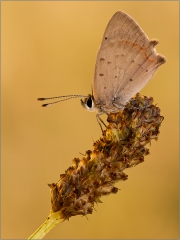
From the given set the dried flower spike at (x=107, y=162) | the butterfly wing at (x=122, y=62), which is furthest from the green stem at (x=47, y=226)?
the butterfly wing at (x=122, y=62)

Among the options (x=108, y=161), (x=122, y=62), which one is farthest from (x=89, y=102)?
(x=108, y=161)

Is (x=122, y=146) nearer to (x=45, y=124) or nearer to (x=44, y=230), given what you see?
(x=44, y=230)

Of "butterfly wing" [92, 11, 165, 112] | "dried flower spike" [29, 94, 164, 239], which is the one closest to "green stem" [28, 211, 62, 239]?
"dried flower spike" [29, 94, 164, 239]

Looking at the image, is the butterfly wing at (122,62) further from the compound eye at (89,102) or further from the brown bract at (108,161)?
the brown bract at (108,161)

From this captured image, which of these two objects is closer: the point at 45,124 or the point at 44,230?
the point at 44,230

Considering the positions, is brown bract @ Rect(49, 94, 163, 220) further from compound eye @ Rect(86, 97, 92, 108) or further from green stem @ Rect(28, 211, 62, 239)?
compound eye @ Rect(86, 97, 92, 108)

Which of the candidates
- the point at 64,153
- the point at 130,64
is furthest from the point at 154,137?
the point at 64,153
